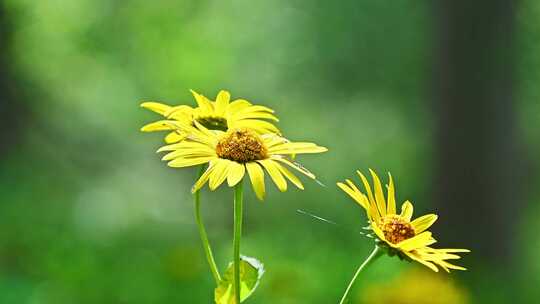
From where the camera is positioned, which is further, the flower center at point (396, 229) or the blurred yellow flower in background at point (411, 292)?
the blurred yellow flower in background at point (411, 292)

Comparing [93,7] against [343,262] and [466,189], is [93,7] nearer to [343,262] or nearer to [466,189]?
[466,189]

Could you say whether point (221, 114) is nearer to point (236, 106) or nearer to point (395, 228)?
point (236, 106)

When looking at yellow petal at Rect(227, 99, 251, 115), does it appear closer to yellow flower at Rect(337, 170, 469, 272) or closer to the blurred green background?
yellow flower at Rect(337, 170, 469, 272)

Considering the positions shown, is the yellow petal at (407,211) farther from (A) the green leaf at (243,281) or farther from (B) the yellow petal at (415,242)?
(A) the green leaf at (243,281)

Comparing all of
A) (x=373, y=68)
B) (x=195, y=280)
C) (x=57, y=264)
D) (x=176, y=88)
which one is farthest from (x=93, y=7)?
(x=195, y=280)

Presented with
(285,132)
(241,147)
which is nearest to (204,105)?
(241,147)

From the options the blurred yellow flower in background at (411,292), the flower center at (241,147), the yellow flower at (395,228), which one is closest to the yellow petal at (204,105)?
the flower center at (241,147)
